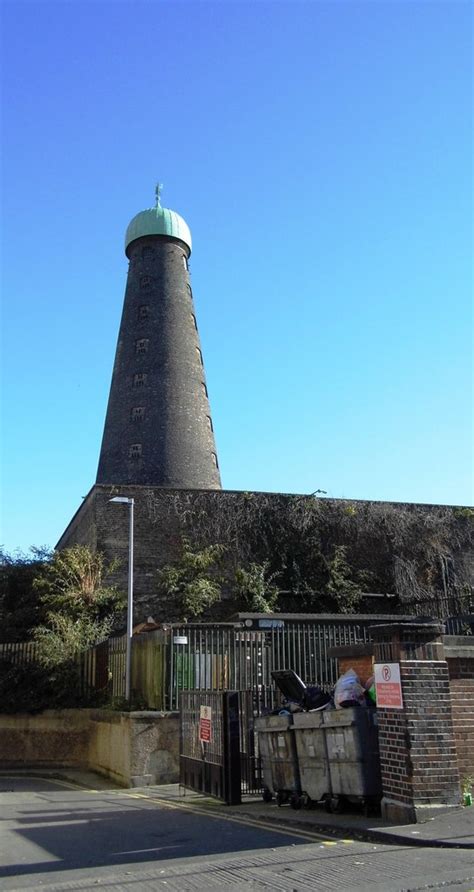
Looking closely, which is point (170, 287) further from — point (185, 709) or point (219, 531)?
point (185, 709)

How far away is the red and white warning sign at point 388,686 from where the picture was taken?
8.24 m

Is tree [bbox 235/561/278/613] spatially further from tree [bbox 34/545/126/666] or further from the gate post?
the gate post

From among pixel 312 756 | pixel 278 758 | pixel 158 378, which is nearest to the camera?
pixel 312 756

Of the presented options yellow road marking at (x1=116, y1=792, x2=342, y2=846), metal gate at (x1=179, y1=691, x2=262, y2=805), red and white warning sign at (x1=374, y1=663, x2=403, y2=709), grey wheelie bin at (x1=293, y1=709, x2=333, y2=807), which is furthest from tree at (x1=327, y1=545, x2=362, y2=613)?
red and white warning sign at (x1=374, y1=663, x2=403, y2=709)

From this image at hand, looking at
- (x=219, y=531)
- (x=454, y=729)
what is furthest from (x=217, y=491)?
(x=454, y=729)

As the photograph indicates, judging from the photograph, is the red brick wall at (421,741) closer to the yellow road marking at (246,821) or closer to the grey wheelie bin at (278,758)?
the yellow road marking at (246,821)

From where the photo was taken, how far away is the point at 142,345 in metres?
38.8

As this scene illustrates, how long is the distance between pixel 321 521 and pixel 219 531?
385 centimetres

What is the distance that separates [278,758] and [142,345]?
30379 mm

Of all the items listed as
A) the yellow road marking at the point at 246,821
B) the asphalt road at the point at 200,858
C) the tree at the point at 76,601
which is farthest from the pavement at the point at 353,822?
the tree at the point at 76,601

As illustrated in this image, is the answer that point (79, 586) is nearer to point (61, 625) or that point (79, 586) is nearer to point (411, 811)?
point (61, 625)

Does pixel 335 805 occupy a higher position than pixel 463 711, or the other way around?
pixel 463 711

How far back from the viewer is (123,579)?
82.0 feet

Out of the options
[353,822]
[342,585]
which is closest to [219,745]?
[353,822]
